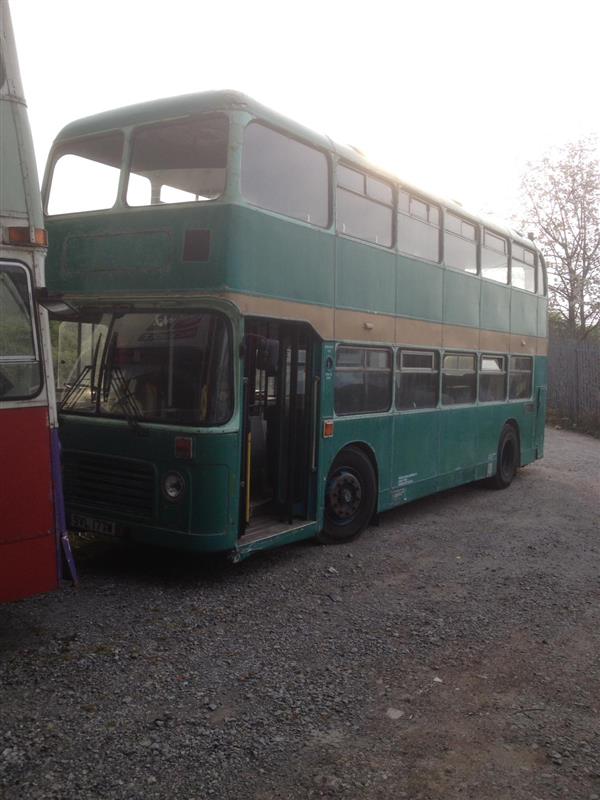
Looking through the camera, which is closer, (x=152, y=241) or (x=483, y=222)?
(x=152, y=241)

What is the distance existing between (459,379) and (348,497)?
3.09 m

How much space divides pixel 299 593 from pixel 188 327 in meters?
2.31

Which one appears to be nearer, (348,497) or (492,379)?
(348,497)

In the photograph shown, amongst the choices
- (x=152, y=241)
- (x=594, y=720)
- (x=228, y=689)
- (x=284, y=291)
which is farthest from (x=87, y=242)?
(x=594, y=720)

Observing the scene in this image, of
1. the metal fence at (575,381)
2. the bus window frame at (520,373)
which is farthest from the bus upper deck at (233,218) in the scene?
the metal fence at (575,381)

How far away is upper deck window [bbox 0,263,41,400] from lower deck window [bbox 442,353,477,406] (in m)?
5.97

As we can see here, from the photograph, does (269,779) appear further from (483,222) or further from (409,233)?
(483,222)

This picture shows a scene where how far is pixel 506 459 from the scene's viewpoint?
12039 mm

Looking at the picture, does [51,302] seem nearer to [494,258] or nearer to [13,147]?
[13,147]

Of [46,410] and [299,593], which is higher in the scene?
[46,410]

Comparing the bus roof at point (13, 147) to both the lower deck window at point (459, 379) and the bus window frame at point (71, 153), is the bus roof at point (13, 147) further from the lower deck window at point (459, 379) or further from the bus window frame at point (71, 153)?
the lower deck window at point (459, 379)

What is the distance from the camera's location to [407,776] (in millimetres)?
3549

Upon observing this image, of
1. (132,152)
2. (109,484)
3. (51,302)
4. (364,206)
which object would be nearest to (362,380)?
(364,206)

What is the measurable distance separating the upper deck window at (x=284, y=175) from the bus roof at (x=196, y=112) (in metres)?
0.11
